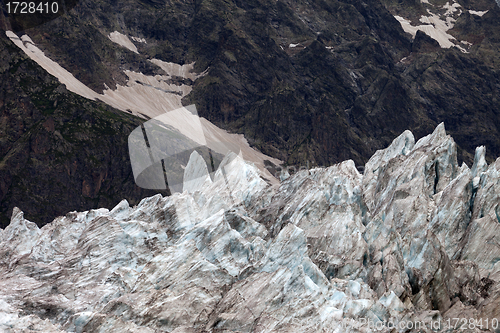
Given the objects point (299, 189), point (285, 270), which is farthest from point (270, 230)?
point (285, 270)

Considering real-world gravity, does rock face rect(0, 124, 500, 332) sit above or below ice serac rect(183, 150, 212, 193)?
above

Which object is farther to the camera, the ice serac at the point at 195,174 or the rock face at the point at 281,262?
the ice serac at the point at 195,174

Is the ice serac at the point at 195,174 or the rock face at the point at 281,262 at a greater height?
the rock face at the point at 281,262

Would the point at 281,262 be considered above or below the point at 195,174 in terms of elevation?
above

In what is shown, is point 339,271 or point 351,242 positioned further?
point 351,242

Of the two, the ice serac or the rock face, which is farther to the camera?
the ice serac

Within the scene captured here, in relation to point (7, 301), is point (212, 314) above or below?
above

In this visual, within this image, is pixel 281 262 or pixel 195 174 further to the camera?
pixel 195 174

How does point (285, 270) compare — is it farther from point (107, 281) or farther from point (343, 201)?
point (343, 201)
